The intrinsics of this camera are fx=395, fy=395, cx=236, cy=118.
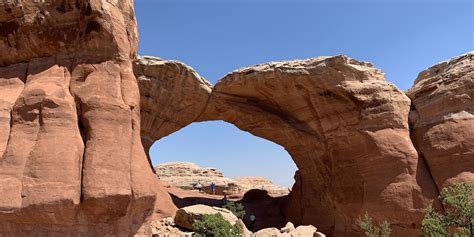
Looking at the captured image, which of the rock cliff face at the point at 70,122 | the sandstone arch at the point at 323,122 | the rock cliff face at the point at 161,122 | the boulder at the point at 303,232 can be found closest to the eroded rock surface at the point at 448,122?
the rock cliff face at the point at 161,122

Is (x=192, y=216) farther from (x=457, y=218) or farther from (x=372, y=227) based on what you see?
(x=457, y=218)

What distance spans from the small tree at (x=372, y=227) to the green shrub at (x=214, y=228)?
552 cm

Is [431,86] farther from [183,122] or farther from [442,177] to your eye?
[183,122]

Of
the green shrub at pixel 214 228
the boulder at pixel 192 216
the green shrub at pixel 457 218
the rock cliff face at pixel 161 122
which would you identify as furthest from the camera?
the boulder at pixel 192 216

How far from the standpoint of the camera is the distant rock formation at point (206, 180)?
4191 centimetres

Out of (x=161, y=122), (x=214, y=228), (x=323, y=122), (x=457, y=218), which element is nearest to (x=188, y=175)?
(x=161, y=122)

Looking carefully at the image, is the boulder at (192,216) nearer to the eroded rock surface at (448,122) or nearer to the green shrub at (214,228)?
the green shrub at (214,228)

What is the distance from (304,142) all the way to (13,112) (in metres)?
17.8

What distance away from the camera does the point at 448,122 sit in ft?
63.8

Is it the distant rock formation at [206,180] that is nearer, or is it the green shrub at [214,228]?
the green shrub at [214,228]

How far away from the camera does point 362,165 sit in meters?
21.2

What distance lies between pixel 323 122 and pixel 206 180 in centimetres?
2298

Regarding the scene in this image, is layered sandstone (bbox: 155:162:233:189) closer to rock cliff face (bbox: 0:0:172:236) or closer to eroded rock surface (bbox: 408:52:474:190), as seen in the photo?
eroded rock surface (bbox: 408:52:474:190)

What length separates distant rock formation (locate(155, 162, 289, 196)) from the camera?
1650 inches
